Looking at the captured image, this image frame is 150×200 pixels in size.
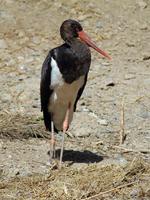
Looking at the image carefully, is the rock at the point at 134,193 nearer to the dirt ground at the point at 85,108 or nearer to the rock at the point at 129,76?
the dirt ground at the point at 85,108

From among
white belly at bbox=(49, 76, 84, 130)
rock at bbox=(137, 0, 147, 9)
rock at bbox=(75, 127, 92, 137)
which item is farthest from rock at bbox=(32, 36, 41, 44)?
white belly at bbox=(49, 76, 84, 130)

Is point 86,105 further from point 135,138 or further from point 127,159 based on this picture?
point 127,159

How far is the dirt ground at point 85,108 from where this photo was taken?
608cm

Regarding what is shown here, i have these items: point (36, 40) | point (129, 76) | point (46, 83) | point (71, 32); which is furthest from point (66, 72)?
point (36, 40)

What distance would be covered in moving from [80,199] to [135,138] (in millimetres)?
1964

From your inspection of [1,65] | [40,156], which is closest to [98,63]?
[1,65]

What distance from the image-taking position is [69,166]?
6730 mm

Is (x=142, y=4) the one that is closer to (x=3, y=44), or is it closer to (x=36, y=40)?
(x=36, y=40)

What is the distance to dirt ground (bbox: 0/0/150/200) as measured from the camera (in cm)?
608

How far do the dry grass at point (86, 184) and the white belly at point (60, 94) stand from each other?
2.42 ft

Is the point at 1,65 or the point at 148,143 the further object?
the point at 1,65

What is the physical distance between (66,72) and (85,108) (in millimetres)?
1782

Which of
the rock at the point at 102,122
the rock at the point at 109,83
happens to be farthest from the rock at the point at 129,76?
the rock at the point at 102,122

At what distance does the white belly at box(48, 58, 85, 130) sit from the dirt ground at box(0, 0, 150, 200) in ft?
1.40
